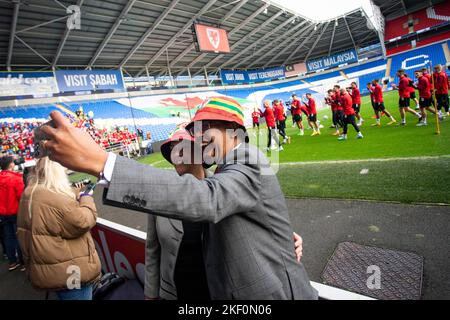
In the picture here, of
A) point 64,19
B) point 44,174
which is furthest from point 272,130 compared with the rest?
point 64,19

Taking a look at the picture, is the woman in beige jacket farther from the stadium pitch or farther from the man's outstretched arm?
the stadium pitch

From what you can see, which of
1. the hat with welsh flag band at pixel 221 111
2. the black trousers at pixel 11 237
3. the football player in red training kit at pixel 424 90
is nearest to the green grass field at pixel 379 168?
the football player in red training kit at pixel 424 90

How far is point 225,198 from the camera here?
2.92 ft

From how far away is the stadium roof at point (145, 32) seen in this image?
51.5ft

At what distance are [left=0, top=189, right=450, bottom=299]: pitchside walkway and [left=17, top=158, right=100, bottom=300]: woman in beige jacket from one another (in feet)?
6.37

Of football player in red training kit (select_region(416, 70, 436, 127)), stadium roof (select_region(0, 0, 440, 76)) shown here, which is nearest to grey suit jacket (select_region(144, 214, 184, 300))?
football player in red training kit (select_region(416, 70, 436, 127))

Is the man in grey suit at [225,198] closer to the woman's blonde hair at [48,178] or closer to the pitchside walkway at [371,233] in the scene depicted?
the woman's blonde hair at [48,178]

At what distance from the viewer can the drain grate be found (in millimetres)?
2521

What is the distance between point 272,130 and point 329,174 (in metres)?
5.66

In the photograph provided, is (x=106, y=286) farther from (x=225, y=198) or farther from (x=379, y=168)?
(x=379, y=168)

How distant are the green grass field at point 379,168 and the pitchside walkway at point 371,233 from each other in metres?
0.40

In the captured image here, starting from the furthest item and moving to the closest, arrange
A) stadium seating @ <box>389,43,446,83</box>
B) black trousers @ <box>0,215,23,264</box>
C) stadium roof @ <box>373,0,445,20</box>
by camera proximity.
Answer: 1. stadium seating @ <box>389,43,446,83</box>
2. stadium roof @ <box>373,0,445,20</box>
3. black trousers @ <box>0,215,23,264</box>

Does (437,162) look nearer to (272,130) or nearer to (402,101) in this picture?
(402,101)
